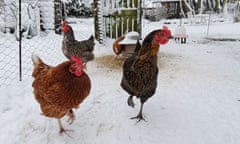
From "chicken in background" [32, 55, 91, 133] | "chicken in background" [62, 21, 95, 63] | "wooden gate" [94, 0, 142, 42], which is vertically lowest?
"chicken in background" [32, 55, 91, 133]

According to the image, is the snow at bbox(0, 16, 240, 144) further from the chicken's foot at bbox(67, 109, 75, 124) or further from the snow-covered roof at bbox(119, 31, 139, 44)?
the snow-covered roof at bbox(119, 31, 139, 44)

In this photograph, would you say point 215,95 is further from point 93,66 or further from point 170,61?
point 93,66

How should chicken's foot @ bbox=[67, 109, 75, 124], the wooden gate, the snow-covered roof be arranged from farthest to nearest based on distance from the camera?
the wooden gate < the snow-covered roof < chicken's foot @ bbox=[67, 109, 75, 124]

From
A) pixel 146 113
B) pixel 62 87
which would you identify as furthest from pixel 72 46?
pixel 62 87

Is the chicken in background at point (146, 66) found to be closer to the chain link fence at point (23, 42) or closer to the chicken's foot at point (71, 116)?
the chicken's foot at point (71, 116)

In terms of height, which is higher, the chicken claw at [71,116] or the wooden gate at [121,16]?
the wooden gate at [121,16]

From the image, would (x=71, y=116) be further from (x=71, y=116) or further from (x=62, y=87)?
(x=62, y=87)

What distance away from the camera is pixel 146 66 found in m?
2.42

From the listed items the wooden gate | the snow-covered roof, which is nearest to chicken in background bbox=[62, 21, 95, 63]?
the snow-covered roof

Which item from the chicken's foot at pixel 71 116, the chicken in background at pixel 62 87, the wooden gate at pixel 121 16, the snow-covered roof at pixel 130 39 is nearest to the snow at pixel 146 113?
the chicken's foot at pixel 71 116

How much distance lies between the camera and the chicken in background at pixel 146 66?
236cm

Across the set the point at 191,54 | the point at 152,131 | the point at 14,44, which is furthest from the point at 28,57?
the point at 191,54

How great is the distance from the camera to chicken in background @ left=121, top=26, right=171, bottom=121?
2.36 meters

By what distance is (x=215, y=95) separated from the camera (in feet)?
Result: 10.9
